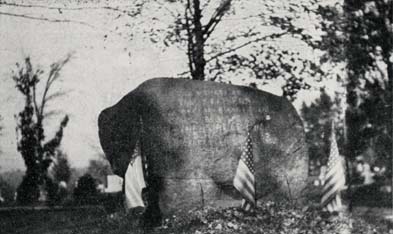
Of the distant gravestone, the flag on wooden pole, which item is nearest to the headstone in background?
the distant gravestone

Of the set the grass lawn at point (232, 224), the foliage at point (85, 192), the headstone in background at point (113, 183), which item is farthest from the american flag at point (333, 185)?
the headstone in background at point (113, 183)

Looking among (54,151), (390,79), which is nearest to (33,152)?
(54,151)

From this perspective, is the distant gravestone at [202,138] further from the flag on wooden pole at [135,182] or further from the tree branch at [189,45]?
the tree branch at [189,45]

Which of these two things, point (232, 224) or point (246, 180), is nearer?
point (232, 224)

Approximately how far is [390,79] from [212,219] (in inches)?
310

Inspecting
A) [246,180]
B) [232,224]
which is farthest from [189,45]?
[232,224]

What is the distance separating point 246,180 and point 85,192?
41.4 feet

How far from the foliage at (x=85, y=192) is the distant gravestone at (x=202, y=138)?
9.08 m

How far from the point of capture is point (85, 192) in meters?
20.9

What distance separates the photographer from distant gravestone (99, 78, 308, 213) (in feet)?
33.3

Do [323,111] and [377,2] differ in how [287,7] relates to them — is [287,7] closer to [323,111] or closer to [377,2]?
[377,2]

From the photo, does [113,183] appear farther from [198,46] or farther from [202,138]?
[202,138]

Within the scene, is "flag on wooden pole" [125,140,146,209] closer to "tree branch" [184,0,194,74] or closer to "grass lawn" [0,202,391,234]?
"grass lawn" [0,202,391,234]

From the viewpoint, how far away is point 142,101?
10.5 m
